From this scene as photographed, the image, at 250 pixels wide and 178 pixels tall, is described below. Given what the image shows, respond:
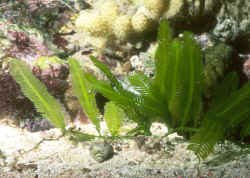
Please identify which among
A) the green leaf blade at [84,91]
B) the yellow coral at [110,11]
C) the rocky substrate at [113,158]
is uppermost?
the yellow coral at [110,11]

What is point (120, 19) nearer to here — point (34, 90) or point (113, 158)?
point (34, 90)

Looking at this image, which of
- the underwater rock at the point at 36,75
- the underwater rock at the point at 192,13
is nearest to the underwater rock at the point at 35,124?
the underwater rock at the point at 36,75

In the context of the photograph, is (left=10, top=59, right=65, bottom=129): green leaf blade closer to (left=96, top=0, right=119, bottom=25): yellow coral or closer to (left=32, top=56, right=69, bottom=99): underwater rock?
(left=32, top=56, right=69, bottom=99): underwater rock

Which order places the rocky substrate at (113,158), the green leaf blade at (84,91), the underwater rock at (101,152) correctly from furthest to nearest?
the green leaf blade at (84,91) < the underwater rock at (101,152) < the rocky substrate at (113,158)

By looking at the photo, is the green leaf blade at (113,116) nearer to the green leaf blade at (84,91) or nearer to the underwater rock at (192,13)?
the green leaf blade at (84,91)

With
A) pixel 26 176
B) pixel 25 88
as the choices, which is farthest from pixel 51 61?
pixel 26 176

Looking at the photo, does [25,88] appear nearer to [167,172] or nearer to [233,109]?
[167,172]

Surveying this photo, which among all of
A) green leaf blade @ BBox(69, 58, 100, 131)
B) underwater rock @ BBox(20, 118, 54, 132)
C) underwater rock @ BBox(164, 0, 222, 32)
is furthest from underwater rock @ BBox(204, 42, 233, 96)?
underwater rock @ BBox(20, 118, 54, 132)
